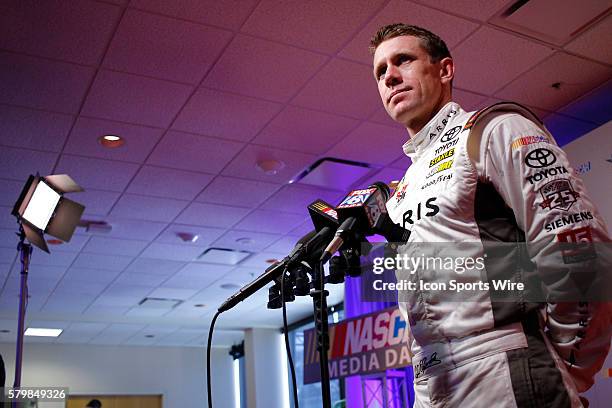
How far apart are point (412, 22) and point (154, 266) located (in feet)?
15.1

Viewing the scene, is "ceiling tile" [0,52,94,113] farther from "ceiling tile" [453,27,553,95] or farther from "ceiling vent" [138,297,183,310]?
"ceiling vent" [138,297,183,310]

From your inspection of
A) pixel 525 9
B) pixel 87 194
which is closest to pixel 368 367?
pixel 87 194

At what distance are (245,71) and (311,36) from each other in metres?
0.48

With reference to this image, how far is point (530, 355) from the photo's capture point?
0.96m

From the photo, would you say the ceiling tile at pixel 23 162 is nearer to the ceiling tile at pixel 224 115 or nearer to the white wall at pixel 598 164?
the ceiling tile at pixel 224 115

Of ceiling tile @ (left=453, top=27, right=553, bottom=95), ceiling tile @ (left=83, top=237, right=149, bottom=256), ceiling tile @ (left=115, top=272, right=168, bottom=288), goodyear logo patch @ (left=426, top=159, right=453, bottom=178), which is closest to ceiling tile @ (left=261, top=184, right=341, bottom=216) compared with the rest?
ceiling tile @ (left=83, top=237, right=149, bottom=256)

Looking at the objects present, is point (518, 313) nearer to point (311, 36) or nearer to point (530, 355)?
point (530, 355)

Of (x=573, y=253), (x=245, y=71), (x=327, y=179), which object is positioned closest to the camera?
(x=573, y=253)

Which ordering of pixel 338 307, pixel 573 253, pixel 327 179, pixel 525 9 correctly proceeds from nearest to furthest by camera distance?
pixel 573 253
pixel 525 9
pixel 327 179
pixel 338 307

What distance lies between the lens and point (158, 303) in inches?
337

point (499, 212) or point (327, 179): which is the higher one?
point (327, 179)

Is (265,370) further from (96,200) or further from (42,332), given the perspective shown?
(96,200)

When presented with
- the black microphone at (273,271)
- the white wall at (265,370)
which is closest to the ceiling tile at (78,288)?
the white wall at (265,370)

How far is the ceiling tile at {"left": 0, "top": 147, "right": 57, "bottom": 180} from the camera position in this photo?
4.36m
